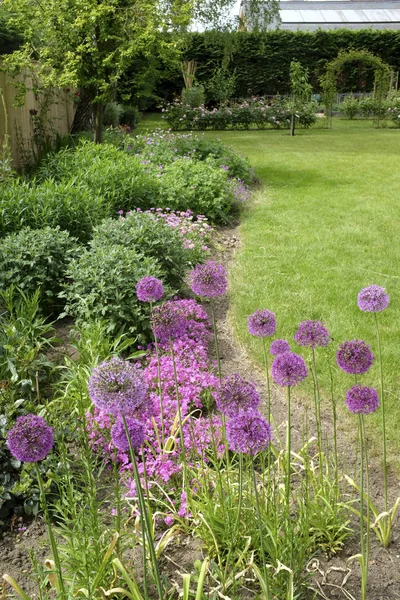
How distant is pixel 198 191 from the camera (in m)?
6.65

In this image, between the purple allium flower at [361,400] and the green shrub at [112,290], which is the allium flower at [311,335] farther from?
the green shrub at [112,290]

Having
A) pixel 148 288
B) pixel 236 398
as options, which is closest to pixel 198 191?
pixel 148 288

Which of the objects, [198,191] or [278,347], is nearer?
[278,347]

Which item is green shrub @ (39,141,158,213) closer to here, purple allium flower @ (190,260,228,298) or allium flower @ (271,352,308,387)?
purple allium flower @ (190,260,228,298)

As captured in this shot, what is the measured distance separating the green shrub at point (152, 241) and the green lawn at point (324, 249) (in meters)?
0.55

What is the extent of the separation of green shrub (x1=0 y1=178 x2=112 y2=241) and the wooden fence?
2.22m

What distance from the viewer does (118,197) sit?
572cm

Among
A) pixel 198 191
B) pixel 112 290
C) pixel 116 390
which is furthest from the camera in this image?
pixel 198 191

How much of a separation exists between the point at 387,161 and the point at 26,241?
8758mm

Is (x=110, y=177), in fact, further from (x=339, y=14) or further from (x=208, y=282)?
(x=339, y=14)

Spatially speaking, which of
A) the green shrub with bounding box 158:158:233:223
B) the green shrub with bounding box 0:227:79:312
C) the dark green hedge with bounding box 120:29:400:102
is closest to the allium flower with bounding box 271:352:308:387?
the green shrub with bounding box 0:227:79:312

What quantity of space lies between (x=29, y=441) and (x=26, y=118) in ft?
25.4

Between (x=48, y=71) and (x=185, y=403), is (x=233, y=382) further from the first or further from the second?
(x=48, y=71)

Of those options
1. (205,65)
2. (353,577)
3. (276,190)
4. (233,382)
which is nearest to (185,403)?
(353,577)
